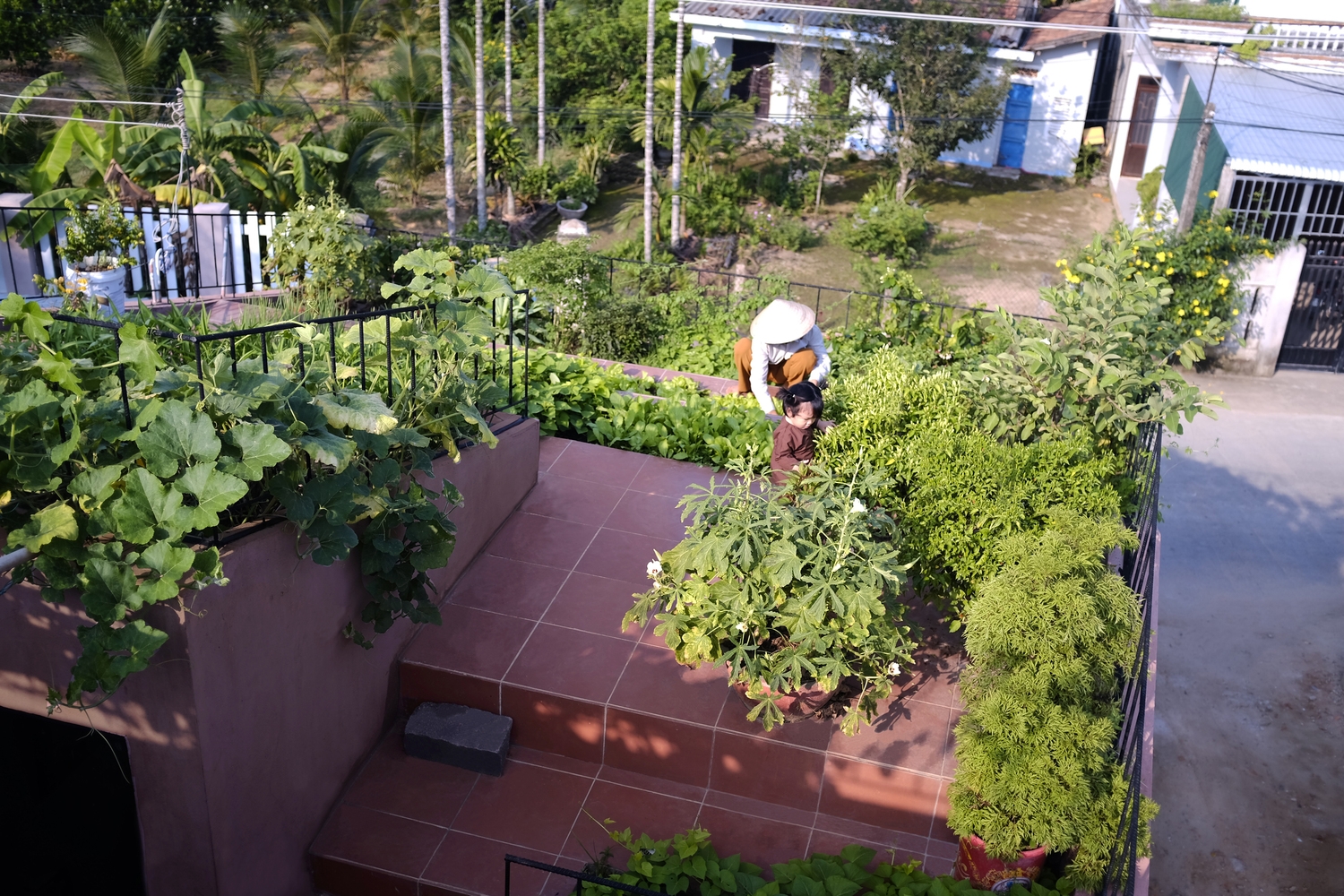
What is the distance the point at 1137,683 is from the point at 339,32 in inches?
924

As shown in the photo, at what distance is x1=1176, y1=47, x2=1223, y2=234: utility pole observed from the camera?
49.7ft

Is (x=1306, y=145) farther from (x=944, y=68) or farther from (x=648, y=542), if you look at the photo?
(x=648, y=542)

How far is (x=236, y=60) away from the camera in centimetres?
2098

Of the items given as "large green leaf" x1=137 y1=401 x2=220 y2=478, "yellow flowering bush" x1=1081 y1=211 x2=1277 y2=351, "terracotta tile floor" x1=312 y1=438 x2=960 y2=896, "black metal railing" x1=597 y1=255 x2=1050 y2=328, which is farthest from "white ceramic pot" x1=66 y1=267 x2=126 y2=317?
"yellow flowering bush" x1=1081 y1=211 x2=1277 y2=351

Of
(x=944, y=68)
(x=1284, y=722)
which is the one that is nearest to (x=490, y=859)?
(x=1284, y=722)

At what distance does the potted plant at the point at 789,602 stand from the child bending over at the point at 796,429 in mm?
874

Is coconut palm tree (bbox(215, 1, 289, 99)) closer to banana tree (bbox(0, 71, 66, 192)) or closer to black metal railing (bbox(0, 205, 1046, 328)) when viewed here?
banana tree (bbox(0, 71, 66, 192))

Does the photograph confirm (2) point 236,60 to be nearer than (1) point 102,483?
No

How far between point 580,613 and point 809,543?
141 centimetres

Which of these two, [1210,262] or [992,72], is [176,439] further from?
[992,72]

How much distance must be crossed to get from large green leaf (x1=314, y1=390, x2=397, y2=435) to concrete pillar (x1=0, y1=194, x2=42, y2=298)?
6.76 m

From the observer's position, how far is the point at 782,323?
18.2 feet

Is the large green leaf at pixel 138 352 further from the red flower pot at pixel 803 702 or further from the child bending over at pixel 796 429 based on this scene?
the child bending over at pixel 796 429

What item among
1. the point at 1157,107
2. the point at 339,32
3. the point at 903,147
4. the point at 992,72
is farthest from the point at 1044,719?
the point at 339,32
